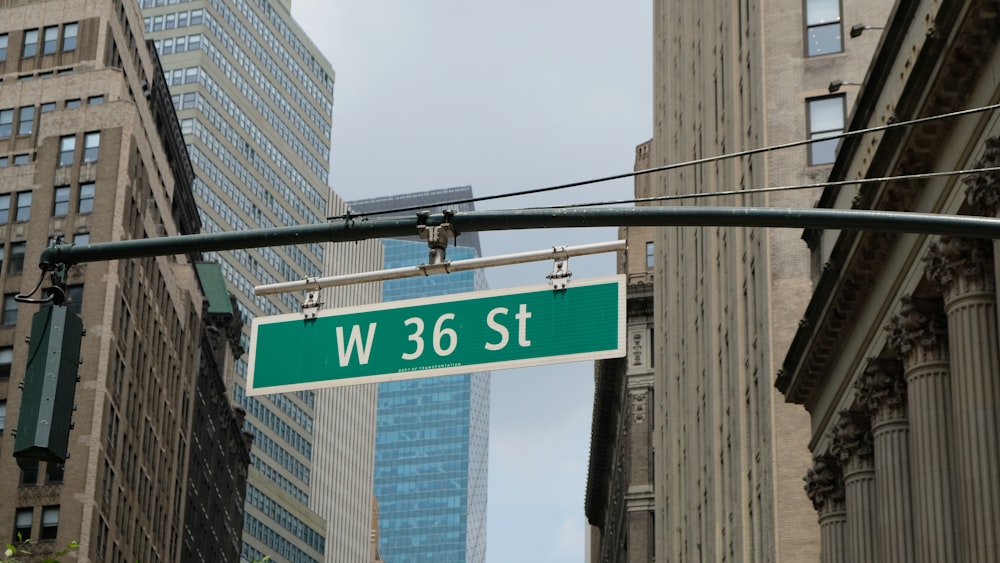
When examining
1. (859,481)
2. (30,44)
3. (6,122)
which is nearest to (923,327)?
(859,481)

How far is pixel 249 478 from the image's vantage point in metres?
169

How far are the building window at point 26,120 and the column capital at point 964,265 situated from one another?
263ft

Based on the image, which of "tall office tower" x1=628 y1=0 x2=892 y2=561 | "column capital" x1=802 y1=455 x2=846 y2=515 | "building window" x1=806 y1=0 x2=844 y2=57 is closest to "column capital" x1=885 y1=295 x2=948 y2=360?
"column capital" x1=802 y1=455 x2=846 y2=515

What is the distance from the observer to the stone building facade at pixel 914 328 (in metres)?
29.3

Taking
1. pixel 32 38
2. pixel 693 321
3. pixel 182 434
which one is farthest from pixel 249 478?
pixel 693 321

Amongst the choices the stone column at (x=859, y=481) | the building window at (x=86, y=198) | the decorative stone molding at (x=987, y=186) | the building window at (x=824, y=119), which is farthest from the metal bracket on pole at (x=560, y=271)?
the building window at (x=86, y=198)

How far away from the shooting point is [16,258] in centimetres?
9838

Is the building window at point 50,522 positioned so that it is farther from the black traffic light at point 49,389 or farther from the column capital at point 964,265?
the black traffic light at point 49,389

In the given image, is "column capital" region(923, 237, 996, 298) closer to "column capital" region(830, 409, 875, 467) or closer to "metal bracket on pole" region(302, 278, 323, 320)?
"column capital" region(830, 409, 875, 467)

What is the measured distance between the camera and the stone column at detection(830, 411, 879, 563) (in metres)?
38.1

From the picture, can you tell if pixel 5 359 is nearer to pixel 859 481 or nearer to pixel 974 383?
pixel 859 481

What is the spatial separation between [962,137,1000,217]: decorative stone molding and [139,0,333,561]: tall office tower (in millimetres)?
141734

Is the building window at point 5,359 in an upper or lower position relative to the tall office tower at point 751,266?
upper

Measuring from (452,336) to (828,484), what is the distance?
2779cm
